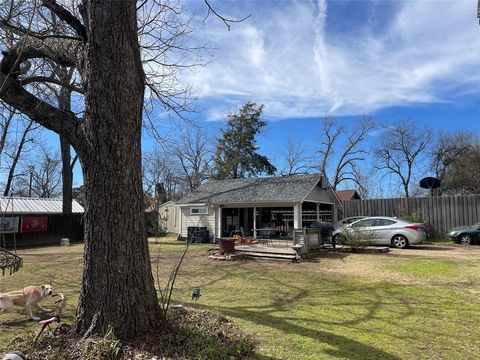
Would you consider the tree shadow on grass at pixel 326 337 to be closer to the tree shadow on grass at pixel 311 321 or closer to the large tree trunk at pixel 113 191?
the tree shadow on grass at pixel 311 321

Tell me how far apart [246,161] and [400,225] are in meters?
23.6

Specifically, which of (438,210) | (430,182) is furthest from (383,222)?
(430,182)

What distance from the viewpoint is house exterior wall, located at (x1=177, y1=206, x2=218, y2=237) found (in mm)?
22286

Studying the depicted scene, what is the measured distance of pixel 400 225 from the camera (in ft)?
54.9

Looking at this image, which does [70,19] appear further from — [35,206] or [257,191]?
[35,206]

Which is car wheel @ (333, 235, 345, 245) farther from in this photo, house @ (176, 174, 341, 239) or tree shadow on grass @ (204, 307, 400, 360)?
tree shadow on grass @ (204, 307, 400, 360)

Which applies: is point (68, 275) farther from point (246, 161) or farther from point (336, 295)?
point (246, 161)

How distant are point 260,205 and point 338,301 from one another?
14.0 meters

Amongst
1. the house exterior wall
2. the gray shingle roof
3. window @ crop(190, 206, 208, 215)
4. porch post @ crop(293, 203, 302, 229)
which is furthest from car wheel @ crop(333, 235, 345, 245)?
window @ crop(190, 206, 208, 215)

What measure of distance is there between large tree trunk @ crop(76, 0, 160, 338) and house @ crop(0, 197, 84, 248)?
19.4 metres

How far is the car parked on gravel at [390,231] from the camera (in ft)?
53.9

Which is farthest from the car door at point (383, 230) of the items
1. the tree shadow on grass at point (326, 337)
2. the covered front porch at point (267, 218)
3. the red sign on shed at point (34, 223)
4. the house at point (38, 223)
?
the red sign on shed at point (34, 223)

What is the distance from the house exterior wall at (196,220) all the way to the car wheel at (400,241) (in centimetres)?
981

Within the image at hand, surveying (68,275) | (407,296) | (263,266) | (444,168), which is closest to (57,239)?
(68,275)
